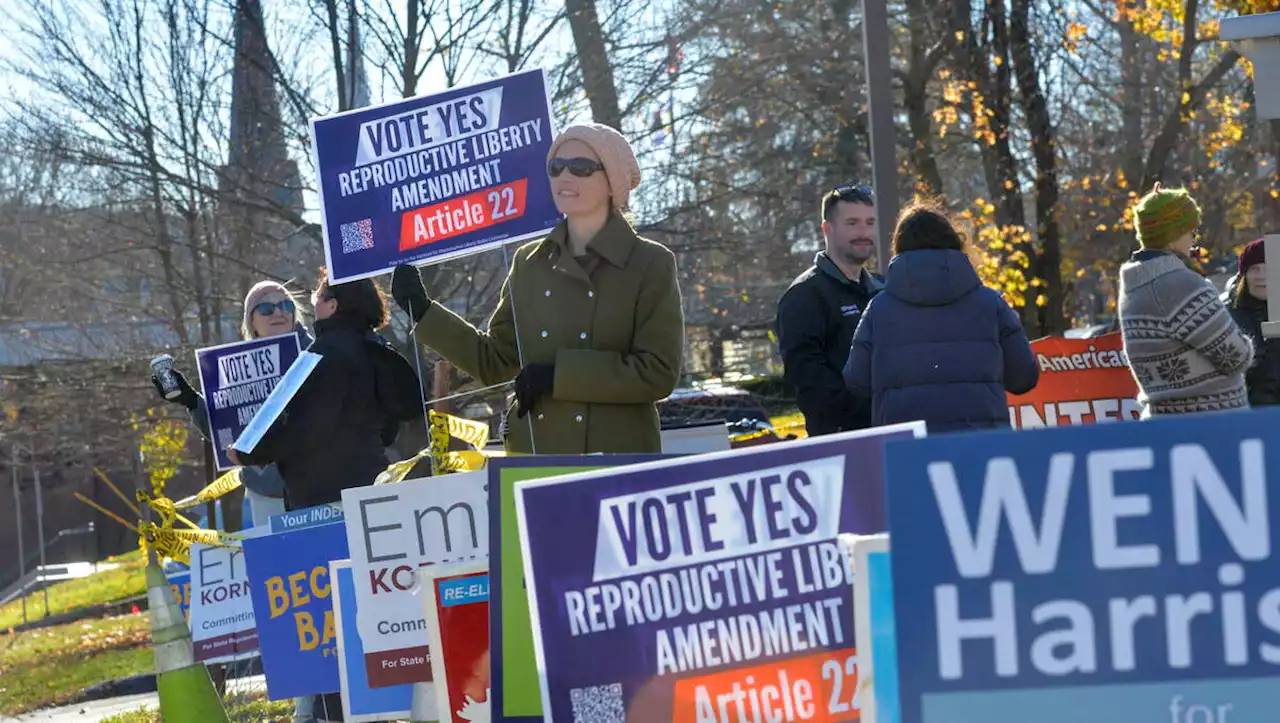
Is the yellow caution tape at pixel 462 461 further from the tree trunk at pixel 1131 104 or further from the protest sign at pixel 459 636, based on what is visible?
the tree trunk at pixel 1131 104

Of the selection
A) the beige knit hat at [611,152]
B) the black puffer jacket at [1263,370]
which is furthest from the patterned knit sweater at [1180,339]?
the beige knit hat at [611,152]

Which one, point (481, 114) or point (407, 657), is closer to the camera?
point (407, 657)

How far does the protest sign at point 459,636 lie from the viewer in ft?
15.4

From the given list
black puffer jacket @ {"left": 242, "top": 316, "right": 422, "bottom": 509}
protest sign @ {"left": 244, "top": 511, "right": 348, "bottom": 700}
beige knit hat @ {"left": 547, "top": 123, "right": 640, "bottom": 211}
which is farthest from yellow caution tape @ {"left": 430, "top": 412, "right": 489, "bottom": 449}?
beige knit hat @ {"left": 547, "top": 123, "right": 640, "bottom": 211}

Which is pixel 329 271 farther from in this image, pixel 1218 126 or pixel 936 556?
pixel 1218 126

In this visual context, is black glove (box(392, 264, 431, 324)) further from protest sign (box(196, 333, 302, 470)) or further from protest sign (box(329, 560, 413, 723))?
protest sign (box(196, 333, 302, 470))

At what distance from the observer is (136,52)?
1403 cm

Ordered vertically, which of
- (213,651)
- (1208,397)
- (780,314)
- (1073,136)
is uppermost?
(1073,136)

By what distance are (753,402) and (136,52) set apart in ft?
24.3

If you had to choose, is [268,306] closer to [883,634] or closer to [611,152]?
[611,152]

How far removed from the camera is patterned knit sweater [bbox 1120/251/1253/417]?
6352 millimetres

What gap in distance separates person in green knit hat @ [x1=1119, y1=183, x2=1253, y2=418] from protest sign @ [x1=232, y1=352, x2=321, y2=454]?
2.95 meters

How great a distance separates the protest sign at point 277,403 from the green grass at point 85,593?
1944 centimetres

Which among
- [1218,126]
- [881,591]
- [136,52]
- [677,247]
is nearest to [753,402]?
[677,247]
